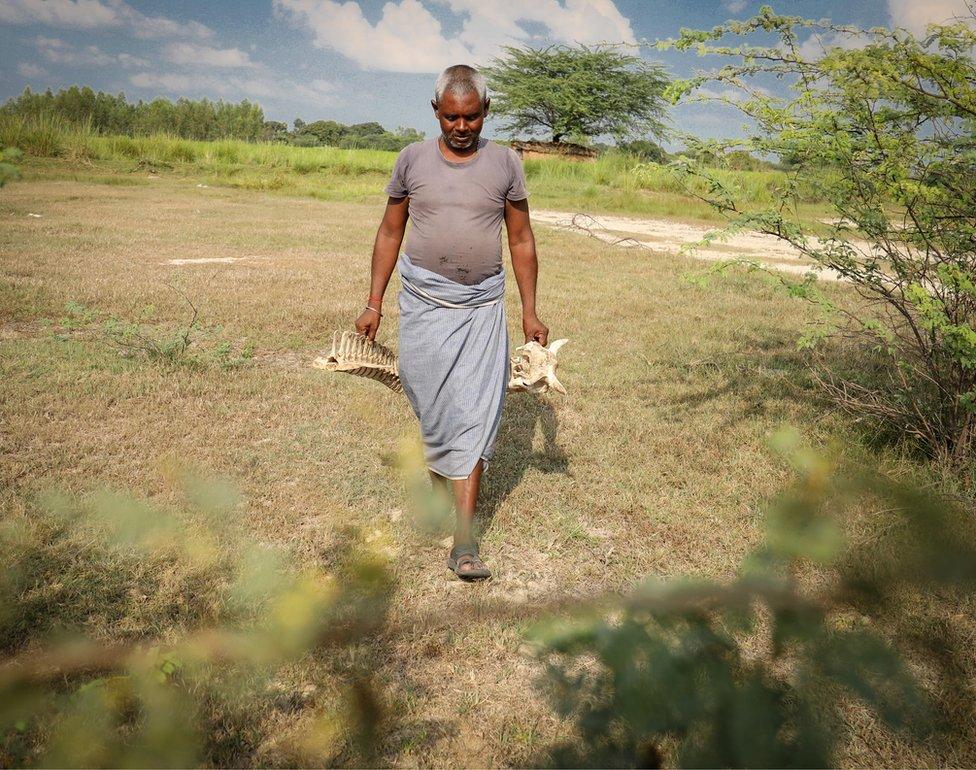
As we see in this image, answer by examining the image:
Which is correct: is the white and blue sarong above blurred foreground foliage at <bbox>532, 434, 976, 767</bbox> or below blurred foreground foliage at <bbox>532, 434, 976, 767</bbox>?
above

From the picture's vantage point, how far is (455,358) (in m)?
2.95

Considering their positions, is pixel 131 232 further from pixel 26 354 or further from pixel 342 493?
pixel 342 493

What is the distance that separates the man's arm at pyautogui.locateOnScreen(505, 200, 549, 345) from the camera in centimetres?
302

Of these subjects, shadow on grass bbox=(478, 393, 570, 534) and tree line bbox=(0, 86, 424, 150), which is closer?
shadow on grass bbox=(478, 393, 570, 534)

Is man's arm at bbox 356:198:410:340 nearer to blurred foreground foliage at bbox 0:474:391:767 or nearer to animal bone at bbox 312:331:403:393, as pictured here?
animal bone at bbox 312:331:403:393

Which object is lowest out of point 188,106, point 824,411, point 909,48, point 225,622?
point 225,622

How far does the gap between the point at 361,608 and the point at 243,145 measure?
28.4m

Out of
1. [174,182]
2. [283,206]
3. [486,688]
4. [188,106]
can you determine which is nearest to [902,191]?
[486,688]

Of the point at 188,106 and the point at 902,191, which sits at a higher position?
the point at 188,106

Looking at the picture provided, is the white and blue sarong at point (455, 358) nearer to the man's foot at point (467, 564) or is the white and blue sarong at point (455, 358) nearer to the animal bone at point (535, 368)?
the animal bone at point (535, 368)

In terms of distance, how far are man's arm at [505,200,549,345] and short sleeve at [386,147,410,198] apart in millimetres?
462

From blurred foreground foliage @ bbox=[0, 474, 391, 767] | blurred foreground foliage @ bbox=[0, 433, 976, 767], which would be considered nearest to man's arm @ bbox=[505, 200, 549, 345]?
blurred foreground foliage @ bbox=[0, 433, 976, 767]

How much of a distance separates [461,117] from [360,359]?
1.12 metres

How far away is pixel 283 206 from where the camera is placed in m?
17.1
